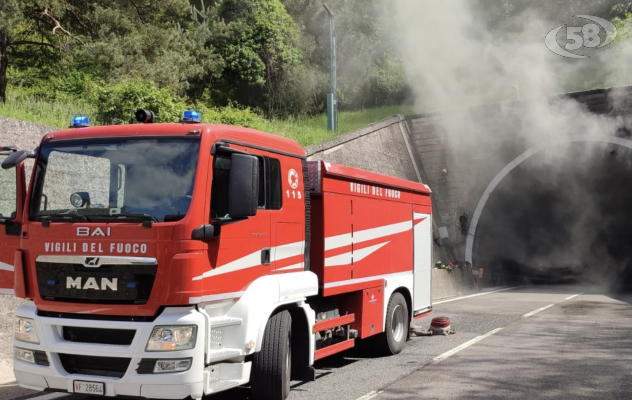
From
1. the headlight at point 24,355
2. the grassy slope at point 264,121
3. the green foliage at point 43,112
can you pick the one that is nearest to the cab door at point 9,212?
the headlight at point 24,355

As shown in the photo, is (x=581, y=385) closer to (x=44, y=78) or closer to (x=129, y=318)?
(x=129, y=318)

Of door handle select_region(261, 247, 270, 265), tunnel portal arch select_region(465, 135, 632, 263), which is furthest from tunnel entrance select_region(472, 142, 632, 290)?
door handle select_region(261, 247, 270, 265)

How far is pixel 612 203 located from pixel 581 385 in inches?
1176

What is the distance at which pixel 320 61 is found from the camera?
45.2 meters

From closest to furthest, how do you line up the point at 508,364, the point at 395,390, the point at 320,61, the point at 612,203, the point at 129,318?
1. the point at 129,318
2. the point at 395,390
3. the point at 508,364
4. the point at 612,203
5. the point at 320,61

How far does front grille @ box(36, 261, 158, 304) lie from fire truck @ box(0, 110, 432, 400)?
0.4 inches

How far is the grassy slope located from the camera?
53.1ft

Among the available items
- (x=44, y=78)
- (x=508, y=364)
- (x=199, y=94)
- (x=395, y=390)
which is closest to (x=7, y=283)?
(x=395, y=390)

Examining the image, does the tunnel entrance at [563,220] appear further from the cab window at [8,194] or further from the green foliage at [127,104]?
the cab window at [8,194]

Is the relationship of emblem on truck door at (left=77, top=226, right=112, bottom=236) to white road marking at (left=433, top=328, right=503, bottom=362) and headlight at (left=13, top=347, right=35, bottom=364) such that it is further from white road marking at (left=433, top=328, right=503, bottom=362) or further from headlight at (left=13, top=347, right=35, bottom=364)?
white road marking at (left=433, top=328, right=503, bottom=362)

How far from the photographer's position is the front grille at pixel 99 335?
18.2ft

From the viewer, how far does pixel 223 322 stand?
5.87m

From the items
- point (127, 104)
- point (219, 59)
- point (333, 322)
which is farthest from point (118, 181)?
point (219, 59)

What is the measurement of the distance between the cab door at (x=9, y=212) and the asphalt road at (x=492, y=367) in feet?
4.50
